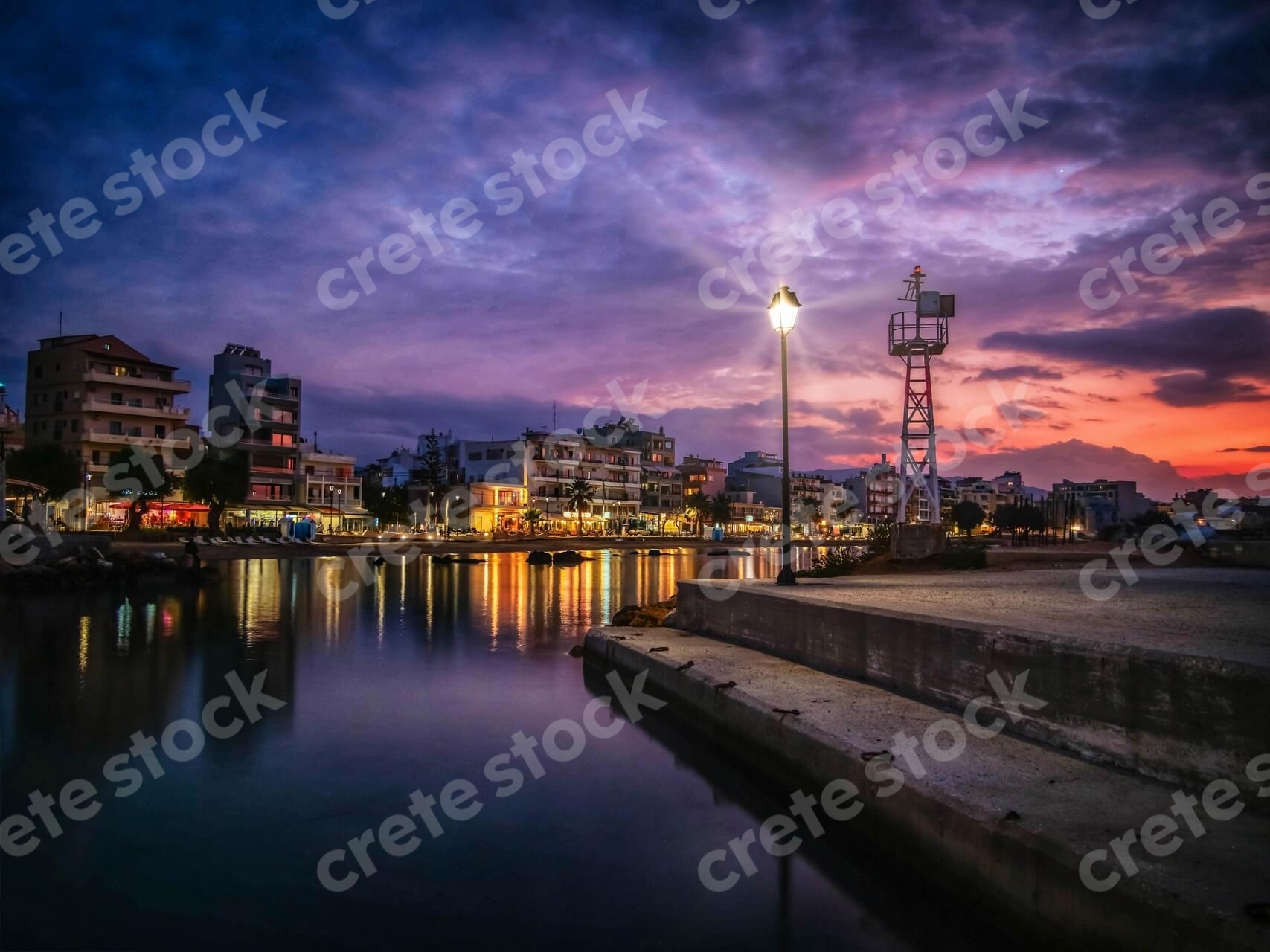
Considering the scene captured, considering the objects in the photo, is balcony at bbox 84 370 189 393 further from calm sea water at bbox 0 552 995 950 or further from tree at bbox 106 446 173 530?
calm sea water at bbox 0 552 995 950

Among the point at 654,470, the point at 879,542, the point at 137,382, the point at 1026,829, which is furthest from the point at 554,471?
the point at 1026,829

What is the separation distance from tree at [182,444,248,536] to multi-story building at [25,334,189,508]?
4.09 m

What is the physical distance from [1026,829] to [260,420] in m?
89.0

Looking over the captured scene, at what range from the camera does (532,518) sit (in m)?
113

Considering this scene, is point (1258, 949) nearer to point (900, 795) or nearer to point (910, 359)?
point (900, 795)

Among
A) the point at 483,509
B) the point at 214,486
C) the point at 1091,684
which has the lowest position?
the point at 1091,684

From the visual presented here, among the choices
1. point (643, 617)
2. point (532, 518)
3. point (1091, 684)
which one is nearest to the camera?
point (1091, 684)

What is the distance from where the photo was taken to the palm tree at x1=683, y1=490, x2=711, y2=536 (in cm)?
14312

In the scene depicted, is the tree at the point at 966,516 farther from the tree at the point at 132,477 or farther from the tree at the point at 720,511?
the tree at the point at 132,477

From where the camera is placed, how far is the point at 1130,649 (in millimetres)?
6113

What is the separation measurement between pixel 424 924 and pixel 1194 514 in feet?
154

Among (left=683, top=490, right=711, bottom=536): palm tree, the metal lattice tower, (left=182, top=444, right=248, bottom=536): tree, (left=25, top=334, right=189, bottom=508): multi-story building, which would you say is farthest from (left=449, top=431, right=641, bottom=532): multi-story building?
the metal lattice tower

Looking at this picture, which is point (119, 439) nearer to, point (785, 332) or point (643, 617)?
point (643, 617)

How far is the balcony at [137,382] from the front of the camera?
7181 cm
